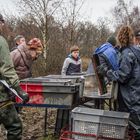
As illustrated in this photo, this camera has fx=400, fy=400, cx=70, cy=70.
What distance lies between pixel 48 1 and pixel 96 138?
13.6m

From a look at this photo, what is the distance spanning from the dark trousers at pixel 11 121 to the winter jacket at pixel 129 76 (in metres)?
1.42

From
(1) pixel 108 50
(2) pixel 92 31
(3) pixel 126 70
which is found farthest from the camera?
(2) pixel 92 31

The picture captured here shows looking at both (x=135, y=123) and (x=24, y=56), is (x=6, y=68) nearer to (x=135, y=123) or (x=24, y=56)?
(x=135, y=123)

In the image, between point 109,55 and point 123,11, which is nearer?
point 109,55

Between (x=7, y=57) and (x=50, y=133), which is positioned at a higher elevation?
(x=7, y=57)

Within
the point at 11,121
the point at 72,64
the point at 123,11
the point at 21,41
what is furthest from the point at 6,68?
the point at 123,11

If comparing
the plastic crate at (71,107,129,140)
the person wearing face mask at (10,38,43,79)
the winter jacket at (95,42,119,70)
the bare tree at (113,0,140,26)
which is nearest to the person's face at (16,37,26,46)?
the person wearing face mask at (10,38,43,79)

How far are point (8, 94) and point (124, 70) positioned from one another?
1604 mm

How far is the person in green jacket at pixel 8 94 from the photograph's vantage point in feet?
17.0

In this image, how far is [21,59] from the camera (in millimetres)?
7867

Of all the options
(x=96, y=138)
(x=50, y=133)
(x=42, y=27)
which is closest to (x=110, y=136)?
(x=96, y=138)

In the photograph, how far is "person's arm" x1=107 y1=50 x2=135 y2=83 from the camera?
5.44m

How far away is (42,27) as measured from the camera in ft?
58.8

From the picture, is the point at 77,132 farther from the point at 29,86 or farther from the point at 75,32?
the point at 75,32
